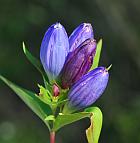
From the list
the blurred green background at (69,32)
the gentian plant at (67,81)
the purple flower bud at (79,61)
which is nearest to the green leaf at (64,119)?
the gentian plant at (67,81)

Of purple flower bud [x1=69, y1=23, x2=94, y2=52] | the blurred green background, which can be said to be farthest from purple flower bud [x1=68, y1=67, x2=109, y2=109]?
the blurred green background

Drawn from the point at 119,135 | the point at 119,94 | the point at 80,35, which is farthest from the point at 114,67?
the point at 80,35

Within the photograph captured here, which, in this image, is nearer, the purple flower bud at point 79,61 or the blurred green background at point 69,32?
the purple flower bud at point 79,61

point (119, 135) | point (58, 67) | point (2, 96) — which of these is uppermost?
point (58, 67)

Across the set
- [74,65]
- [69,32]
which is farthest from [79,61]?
[69,32]

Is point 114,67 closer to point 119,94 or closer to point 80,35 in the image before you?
point 119,94

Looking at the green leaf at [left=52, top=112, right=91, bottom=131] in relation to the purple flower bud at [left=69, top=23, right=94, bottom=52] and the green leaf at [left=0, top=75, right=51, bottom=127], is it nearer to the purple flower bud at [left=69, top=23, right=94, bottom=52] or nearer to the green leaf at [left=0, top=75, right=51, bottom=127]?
the green leaf at [left=0, top=75, right=51, bottom=127]

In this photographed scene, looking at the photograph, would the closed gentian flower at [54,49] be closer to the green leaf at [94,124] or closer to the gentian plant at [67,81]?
the gentian plant at [67,81]
